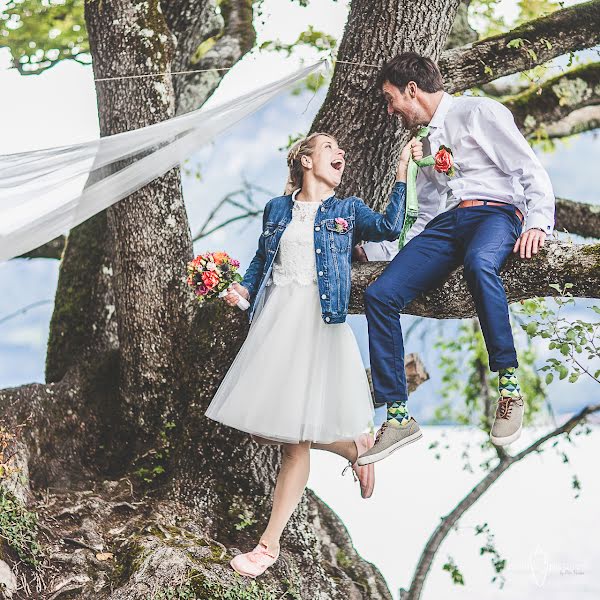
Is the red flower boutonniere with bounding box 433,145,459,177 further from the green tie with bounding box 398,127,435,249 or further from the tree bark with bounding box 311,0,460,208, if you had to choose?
the tree bark with bounding box 311,0,460,208

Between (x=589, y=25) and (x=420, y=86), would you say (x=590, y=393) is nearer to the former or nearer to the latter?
(x=589, y=25)

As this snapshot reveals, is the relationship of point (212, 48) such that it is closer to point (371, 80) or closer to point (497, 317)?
point (371, 80)

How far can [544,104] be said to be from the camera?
5.57m

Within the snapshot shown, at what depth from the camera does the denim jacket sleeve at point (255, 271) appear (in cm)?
346

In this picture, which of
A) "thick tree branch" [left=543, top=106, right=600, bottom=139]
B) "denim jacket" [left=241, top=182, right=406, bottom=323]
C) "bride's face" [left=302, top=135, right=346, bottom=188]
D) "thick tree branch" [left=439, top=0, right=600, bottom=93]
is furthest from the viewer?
"thick tree branch" [left=543, top=106, right=600, bottom=139]

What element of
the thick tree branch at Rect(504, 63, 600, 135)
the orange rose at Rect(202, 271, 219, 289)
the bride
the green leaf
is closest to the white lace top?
the bride

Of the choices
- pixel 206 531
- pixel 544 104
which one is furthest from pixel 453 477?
pixel 206 531

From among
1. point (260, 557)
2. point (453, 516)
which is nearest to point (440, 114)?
point (260, 557)

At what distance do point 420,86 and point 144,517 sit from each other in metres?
2.44

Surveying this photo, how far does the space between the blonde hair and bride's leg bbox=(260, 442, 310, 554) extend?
1099 mm

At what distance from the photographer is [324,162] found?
343 cm

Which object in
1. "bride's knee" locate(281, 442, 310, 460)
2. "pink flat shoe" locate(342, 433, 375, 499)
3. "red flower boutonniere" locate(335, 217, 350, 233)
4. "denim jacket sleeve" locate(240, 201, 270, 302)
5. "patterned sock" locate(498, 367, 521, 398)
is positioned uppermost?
"red flower boutonniere" locate(335, 217, 350, 233)

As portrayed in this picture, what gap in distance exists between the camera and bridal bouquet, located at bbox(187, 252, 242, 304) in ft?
11.0

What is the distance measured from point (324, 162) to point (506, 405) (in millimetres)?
1274
